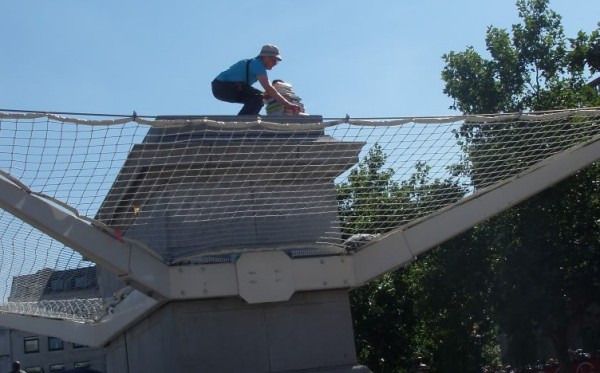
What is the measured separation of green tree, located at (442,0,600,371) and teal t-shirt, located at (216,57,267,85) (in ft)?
18.7

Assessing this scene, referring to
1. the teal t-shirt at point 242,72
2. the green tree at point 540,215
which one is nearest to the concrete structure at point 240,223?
the teal t-shirt at point 242,72

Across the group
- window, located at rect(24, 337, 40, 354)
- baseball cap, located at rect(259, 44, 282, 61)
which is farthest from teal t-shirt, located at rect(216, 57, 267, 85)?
window, located at rect(24, 337, 40, 354)

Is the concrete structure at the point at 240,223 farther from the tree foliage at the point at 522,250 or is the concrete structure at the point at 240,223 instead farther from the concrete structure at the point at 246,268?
the tree foliage at the point at 522,250

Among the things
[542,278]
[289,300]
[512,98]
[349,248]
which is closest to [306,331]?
[289,300]

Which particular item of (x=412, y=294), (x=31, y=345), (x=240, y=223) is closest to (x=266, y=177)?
(x=240, y=223)

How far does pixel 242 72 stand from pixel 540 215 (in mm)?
6062

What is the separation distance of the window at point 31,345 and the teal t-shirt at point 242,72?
53.6 meters

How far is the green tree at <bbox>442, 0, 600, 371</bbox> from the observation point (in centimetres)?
1262

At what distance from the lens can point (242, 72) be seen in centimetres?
839

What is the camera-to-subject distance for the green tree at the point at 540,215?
12617mm

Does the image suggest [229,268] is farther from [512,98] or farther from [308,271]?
[512,98]

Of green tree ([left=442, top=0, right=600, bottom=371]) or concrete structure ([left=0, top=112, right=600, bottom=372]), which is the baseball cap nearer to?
concrete structure ([left=0, top=112, right=600, bottom=372])

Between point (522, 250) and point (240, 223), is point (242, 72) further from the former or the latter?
point (522, 250)

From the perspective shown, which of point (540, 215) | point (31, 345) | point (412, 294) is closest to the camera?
point (540, 215)
